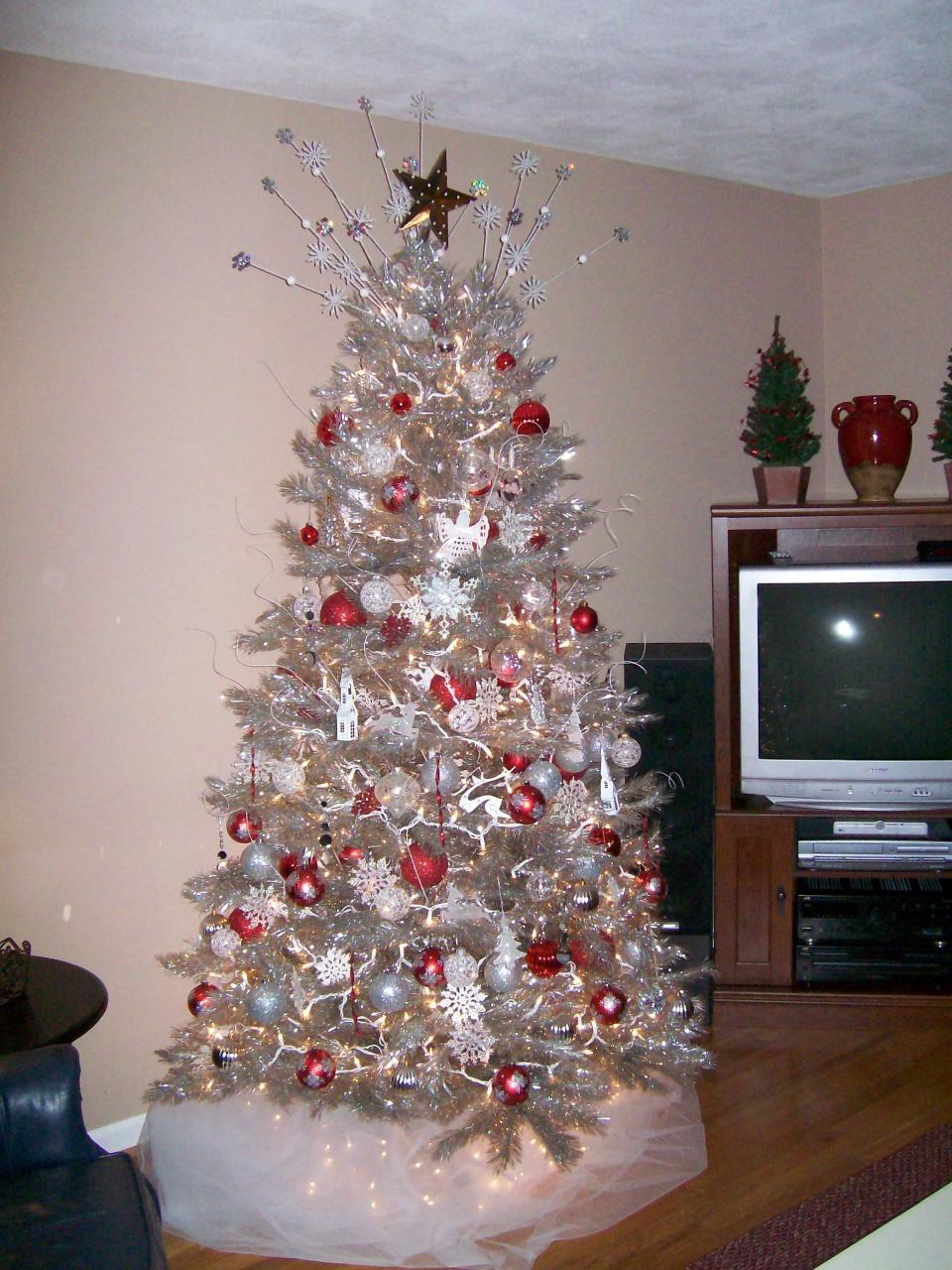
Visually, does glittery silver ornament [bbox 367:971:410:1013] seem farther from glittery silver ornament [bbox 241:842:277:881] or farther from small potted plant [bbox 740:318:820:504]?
small potted plant [bbox 740:318:820:504]

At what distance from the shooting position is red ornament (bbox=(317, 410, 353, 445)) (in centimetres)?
225

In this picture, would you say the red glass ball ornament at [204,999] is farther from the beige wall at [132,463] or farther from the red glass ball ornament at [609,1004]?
the red glass ball ornament at [609,1004]

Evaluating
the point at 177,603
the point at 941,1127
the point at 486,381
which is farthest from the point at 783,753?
the point at 177,603

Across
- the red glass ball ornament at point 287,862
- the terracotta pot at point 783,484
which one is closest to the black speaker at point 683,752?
the terracotta pot at point 783,484

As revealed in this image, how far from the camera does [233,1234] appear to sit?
7.14ft

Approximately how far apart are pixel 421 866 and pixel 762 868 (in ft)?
4.51

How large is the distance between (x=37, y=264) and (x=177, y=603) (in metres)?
0.81

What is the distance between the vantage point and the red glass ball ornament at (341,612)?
2.25 metres

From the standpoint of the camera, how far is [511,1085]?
2.14 metres

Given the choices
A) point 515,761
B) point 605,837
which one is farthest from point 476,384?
point 605,837

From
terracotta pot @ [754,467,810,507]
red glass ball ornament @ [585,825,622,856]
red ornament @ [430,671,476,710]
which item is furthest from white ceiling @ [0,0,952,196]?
red glass ball ornament @ [585,825,622,856]

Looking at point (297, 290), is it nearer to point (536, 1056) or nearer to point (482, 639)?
point (482, 639)

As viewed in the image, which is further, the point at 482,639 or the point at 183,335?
the point at 183,335

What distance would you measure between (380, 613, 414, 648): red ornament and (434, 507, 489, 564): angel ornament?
15 cm
